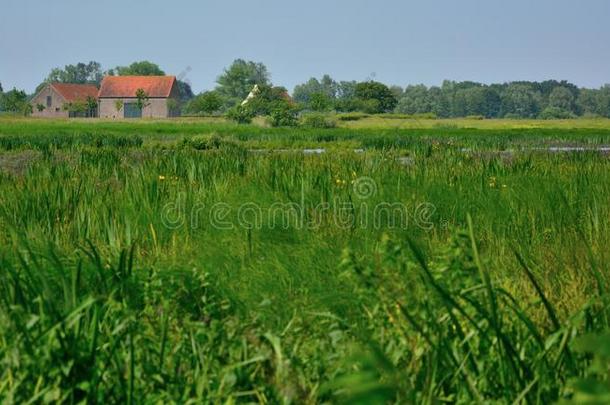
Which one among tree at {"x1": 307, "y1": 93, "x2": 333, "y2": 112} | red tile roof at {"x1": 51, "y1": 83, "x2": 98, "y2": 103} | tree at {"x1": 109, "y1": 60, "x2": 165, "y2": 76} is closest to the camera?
tree at {"x1": 307, "y1": 93, "x2": 333, "y2": 112}

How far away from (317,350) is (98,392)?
768 mm

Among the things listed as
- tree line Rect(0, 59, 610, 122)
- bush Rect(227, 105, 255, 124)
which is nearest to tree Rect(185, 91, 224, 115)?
tree line Rect(0, 59, 610, 122)

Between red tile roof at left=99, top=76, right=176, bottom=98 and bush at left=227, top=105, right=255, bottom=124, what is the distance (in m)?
30.5

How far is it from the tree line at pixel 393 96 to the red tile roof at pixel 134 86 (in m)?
4.46

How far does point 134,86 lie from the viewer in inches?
4011

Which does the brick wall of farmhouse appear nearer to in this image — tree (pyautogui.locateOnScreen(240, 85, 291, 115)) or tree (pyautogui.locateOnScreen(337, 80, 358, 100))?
tree (pyautogui.locateOnScreen(240, 85, 291, 115))

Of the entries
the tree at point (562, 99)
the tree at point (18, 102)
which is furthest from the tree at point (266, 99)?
the tree at point (562, 99)

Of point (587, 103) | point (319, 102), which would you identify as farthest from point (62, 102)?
point (587, 103)

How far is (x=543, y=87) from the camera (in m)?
186

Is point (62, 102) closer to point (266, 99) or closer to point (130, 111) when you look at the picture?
point (130, 111)

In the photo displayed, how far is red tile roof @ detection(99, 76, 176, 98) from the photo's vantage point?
100750 mm

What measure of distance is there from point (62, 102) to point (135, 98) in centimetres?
1208

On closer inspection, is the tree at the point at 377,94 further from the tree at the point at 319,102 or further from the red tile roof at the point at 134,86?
the red tile roof at the point at 134,86

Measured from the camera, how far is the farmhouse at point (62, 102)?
340 ft
